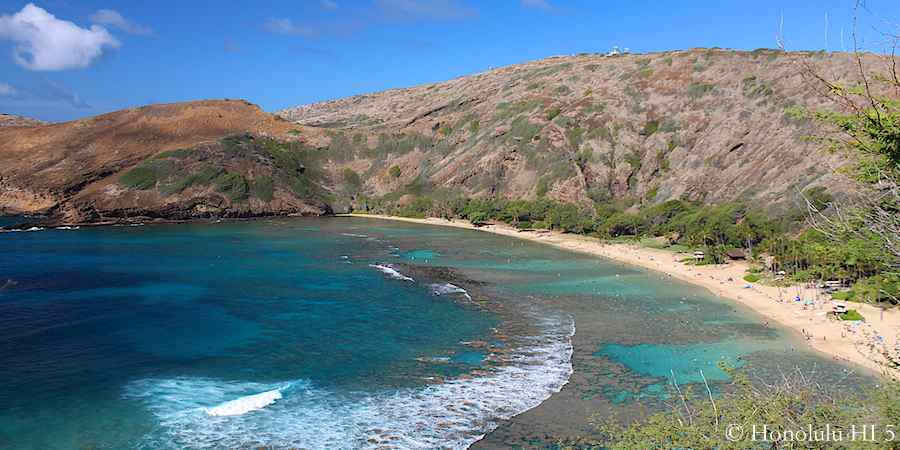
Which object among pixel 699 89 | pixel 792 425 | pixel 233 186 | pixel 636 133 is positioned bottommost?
pixel 792 425

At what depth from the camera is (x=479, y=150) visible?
103m

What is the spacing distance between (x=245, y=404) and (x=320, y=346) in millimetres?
7286

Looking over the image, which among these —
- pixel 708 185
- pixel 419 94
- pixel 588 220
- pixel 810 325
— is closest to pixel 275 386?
pixel 810 325

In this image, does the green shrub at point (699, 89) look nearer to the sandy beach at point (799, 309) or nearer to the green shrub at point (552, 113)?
the green shrub at point (552, 113)

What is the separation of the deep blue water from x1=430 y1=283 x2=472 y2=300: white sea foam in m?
0.42

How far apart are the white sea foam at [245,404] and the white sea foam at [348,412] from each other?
0.25 m

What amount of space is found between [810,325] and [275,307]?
28.1 metres

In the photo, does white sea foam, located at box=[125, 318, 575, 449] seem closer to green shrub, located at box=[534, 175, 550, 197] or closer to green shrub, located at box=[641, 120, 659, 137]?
green shrub, located at box=[534, 175, 550, 197]

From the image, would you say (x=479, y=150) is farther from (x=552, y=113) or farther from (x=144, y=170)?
(x=144, y=170)

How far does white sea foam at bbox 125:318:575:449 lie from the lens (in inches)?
736

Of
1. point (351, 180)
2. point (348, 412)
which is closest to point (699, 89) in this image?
point (351, 180)

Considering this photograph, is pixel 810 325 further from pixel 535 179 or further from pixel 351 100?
pixel 351 100

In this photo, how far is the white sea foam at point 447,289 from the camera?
131 ft

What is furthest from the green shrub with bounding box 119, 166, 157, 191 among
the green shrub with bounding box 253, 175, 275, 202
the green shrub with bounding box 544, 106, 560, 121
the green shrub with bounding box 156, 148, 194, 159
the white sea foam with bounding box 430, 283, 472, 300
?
the white sea foam with bounding box 430, 283, 472, 300
